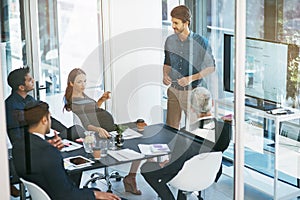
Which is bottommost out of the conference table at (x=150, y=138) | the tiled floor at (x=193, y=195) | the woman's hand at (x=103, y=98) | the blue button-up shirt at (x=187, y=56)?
the tiled floor at (x=193, y=195)

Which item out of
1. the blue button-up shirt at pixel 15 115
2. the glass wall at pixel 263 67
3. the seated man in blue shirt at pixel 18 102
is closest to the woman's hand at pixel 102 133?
the seated man in blue shirt at pixel 18 102

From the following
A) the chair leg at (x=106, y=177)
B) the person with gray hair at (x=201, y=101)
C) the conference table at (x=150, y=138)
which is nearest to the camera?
the chair leg at (x=106, y=177)

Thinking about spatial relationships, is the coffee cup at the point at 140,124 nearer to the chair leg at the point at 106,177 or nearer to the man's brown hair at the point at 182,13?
the chair leg at the point at 106,177

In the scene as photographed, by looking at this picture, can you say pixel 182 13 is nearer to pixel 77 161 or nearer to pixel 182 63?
pixel 182 63

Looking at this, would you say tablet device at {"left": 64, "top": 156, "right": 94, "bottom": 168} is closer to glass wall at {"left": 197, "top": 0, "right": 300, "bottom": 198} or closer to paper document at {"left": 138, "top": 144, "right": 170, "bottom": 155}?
paper document at {"left": 138, "top": 144, "right": 170, "bottom": 155}

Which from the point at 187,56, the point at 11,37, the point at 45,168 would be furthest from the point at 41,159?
the point at 187,56

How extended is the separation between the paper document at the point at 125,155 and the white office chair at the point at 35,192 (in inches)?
19.1

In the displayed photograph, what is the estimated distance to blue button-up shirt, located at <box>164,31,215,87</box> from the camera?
11.2ft

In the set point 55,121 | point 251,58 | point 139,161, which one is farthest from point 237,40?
point 55,121

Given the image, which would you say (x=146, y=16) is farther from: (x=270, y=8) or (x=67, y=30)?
(x=270, y=8)

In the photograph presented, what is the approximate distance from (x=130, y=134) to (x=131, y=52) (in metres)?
0.48

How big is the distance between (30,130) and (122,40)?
2.42ft

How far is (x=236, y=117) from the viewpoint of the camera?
3.56 meters

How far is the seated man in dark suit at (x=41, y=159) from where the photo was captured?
2969 mm
